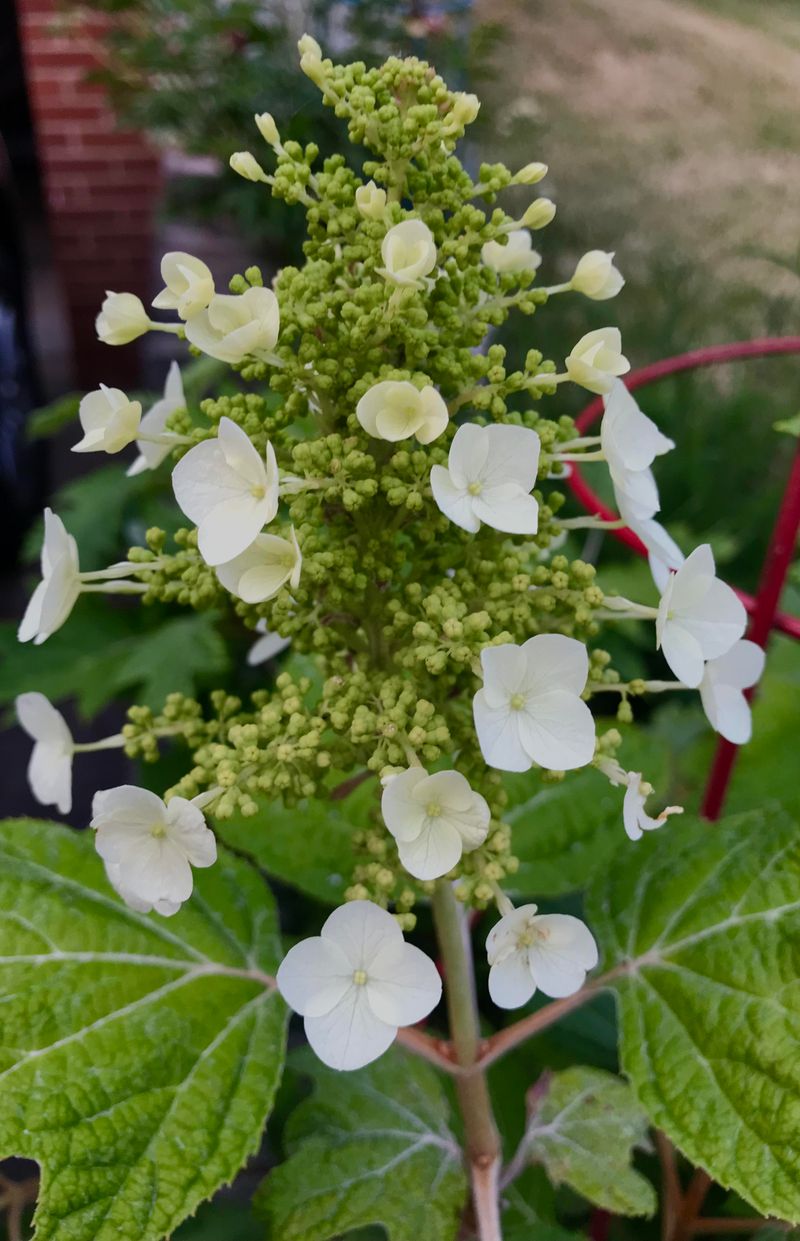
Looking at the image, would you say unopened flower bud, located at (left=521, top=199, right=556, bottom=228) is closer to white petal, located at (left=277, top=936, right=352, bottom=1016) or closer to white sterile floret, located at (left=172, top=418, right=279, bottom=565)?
white sterile floret, located at (left=172, top=418, right=279, bottom=565)

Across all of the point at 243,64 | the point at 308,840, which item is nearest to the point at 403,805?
the point at 308,840

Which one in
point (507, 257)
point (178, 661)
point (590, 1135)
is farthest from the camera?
point (178, 661)

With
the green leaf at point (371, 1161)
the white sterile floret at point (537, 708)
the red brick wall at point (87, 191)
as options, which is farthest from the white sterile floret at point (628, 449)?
the red brick wall at point (87, 191)

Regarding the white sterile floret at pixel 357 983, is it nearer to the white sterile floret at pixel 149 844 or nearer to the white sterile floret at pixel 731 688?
the white sterile floret at pixel 149 844

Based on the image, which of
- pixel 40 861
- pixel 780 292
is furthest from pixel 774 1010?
pixel 780 292

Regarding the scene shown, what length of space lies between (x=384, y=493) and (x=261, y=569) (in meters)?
0.08

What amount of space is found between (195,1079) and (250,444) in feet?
1.24

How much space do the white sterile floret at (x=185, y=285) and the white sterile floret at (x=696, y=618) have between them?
0.90 feet

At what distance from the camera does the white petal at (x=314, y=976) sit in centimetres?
48

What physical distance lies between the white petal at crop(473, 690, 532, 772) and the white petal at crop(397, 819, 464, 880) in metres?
0.04

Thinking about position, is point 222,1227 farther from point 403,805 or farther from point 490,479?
point 490,479

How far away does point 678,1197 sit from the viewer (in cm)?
75

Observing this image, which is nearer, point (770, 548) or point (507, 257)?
point (507, 257)

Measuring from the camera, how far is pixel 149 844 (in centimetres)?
51
